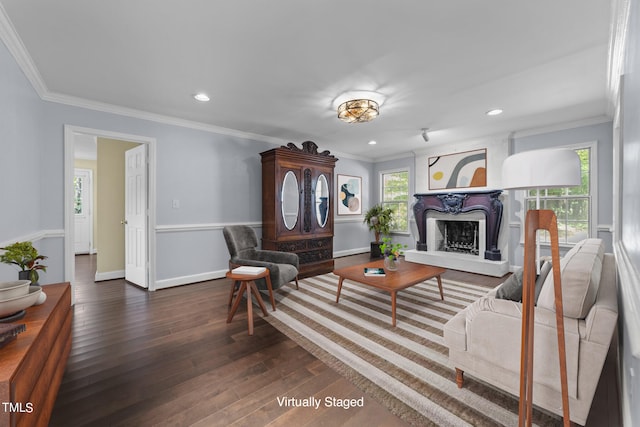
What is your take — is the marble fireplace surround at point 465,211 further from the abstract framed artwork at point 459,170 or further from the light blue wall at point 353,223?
the light blue wall at point 353,223

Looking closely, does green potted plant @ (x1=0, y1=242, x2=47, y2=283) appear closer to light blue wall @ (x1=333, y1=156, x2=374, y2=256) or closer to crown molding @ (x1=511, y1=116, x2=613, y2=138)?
light blue wall @ (x1=333, y1=156, x2=374, y2=256)

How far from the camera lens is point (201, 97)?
3.08 m

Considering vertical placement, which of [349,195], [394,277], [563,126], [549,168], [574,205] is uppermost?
[563,126]

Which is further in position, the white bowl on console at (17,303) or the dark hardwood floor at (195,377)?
the dark hardwood floor at (195,377)

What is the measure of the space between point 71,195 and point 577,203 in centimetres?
679

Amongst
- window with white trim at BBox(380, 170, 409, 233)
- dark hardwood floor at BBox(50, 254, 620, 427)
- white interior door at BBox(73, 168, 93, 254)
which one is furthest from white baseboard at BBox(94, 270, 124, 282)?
window with white trim at BBox(380, 170, 409, 233)

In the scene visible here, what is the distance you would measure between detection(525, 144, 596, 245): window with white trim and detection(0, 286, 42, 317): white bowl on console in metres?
5.29

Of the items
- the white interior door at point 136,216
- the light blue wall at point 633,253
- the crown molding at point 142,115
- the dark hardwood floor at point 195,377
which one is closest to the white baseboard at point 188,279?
the white interior door at point 136,216

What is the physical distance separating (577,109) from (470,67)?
2.22m

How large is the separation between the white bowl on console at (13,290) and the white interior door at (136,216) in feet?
7.92

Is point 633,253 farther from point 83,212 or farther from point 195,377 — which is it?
point 83,212

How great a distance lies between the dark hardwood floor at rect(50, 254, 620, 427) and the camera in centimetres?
145

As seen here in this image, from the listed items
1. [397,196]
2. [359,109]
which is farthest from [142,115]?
[397,196]

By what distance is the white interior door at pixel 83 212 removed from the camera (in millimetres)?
6789
